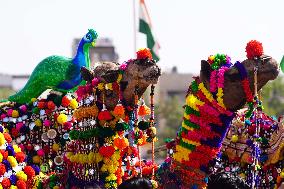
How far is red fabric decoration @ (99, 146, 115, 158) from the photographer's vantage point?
17.7 feet

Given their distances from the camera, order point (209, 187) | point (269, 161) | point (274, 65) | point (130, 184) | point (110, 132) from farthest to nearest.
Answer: point (269, 161) → point (110, 132) → point (274, 65) → point (130, 184) → point (209, 187)

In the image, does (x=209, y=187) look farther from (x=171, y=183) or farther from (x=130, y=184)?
(x=171, y=183)

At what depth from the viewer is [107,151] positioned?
539 centimetres

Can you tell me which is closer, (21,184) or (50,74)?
(21,184)

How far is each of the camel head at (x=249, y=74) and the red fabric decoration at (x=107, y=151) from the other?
1008 millimetres

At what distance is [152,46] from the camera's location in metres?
13.3

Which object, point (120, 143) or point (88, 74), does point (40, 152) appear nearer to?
point (88, 74)

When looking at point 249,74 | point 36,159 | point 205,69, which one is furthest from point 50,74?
point 249,74

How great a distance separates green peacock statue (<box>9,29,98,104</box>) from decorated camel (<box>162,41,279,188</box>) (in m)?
1.60

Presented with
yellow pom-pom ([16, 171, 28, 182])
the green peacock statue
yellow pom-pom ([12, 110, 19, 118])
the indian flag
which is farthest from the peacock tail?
the indian flag

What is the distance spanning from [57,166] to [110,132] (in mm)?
1678

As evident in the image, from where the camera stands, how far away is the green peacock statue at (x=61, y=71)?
671 cm

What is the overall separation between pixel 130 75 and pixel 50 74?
156 centimetres

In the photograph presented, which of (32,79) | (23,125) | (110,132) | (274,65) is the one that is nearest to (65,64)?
(32,79)
